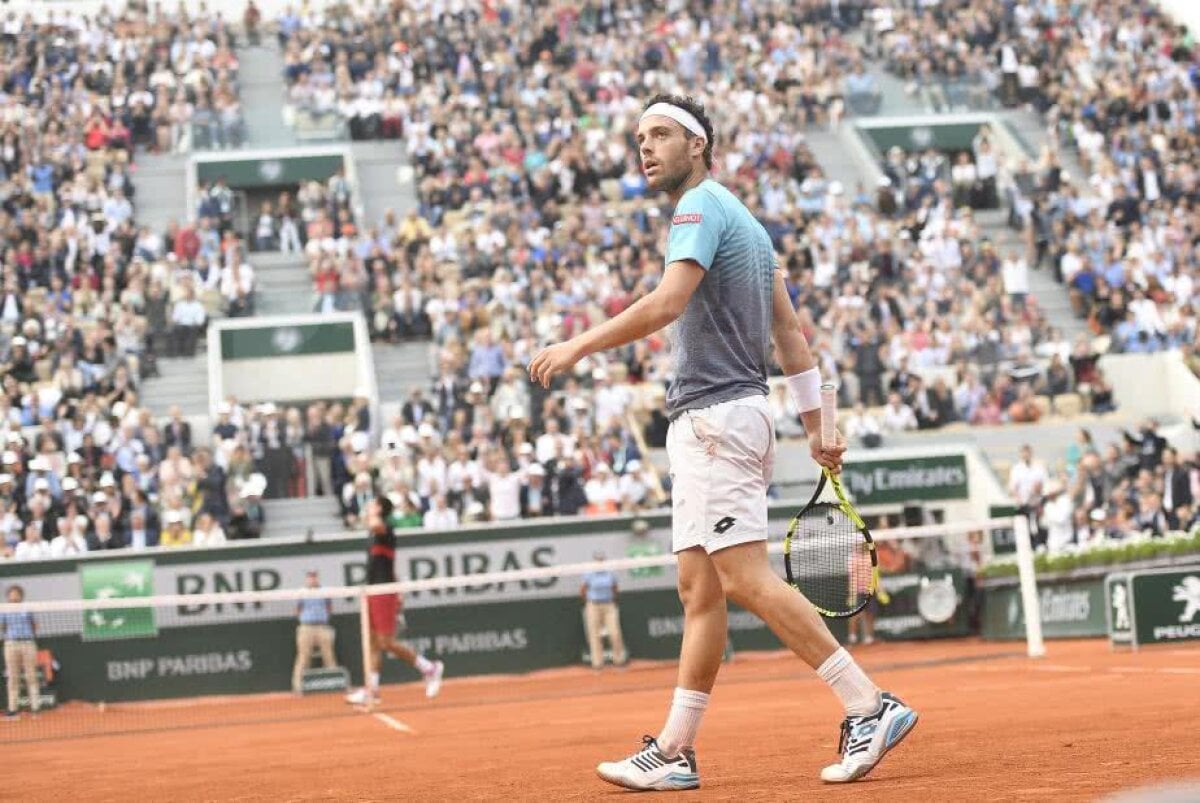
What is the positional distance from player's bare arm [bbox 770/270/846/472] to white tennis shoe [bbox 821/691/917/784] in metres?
0.95

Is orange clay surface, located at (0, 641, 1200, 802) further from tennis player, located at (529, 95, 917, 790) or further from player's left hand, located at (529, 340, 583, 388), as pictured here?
player's left hand, located at (529, 340, 583, 388)

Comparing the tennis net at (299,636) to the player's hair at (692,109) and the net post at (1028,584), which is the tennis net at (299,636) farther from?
the player's hair at (692,109)

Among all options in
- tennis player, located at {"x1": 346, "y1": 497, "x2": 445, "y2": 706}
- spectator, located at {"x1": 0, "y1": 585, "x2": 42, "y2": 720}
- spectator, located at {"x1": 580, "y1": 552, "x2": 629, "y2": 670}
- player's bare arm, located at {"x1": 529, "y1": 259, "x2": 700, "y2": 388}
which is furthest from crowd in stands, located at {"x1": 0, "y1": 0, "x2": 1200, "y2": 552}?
player's bare arm, located at {"x1": 529, "y1": 259, "x2": 700, "y2": 388}

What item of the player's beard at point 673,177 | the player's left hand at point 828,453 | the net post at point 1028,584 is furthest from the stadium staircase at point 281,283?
the player's beard at point 673,177

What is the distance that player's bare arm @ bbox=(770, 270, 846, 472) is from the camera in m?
7.45

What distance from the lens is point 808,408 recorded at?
7676 mm

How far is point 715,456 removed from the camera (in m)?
7.06

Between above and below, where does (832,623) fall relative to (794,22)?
below

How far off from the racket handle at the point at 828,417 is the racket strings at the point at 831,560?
26.0 inches

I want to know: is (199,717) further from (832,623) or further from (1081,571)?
(1081,571)

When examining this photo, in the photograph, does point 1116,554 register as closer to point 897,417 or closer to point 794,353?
point 897,417

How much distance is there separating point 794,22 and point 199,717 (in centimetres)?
2678

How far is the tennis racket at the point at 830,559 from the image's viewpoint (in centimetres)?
806

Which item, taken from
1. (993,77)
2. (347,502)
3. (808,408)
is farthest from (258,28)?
(808,408)
